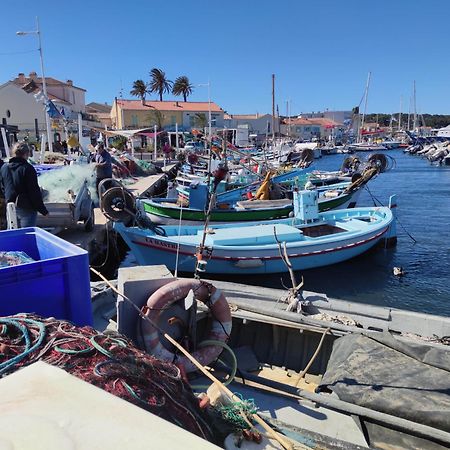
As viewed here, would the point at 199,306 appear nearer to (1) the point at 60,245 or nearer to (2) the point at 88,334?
(1) the point at 60,245

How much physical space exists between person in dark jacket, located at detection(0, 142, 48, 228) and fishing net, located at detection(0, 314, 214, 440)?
4220mm

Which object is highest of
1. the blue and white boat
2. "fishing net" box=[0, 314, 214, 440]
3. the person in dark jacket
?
the person in dark jacket

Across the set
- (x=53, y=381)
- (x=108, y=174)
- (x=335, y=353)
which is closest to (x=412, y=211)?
(x=108, y=174)

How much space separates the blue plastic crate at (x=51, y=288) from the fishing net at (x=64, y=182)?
833 centimetres

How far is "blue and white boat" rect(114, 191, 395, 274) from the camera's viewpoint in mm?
9664

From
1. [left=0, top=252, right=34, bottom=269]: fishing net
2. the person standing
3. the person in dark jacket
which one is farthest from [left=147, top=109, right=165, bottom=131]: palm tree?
[left=0, top=252, right=34, bottom=269]: fishing net

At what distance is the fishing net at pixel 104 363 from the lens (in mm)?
2145

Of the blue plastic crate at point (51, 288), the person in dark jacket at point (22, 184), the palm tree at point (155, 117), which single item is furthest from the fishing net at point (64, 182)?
the palm tree at point (155, 117)

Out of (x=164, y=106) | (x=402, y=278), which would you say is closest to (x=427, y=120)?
(x=164, y=106)

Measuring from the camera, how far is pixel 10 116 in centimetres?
4556

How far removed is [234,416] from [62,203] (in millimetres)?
8912

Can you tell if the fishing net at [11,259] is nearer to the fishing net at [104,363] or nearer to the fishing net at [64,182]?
the fishing net at [104,363]

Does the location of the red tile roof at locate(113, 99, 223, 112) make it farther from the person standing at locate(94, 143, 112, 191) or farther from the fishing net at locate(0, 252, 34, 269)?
the fishing net at locate(0, 252, 34, 269)

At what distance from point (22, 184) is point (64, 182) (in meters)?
5.78
